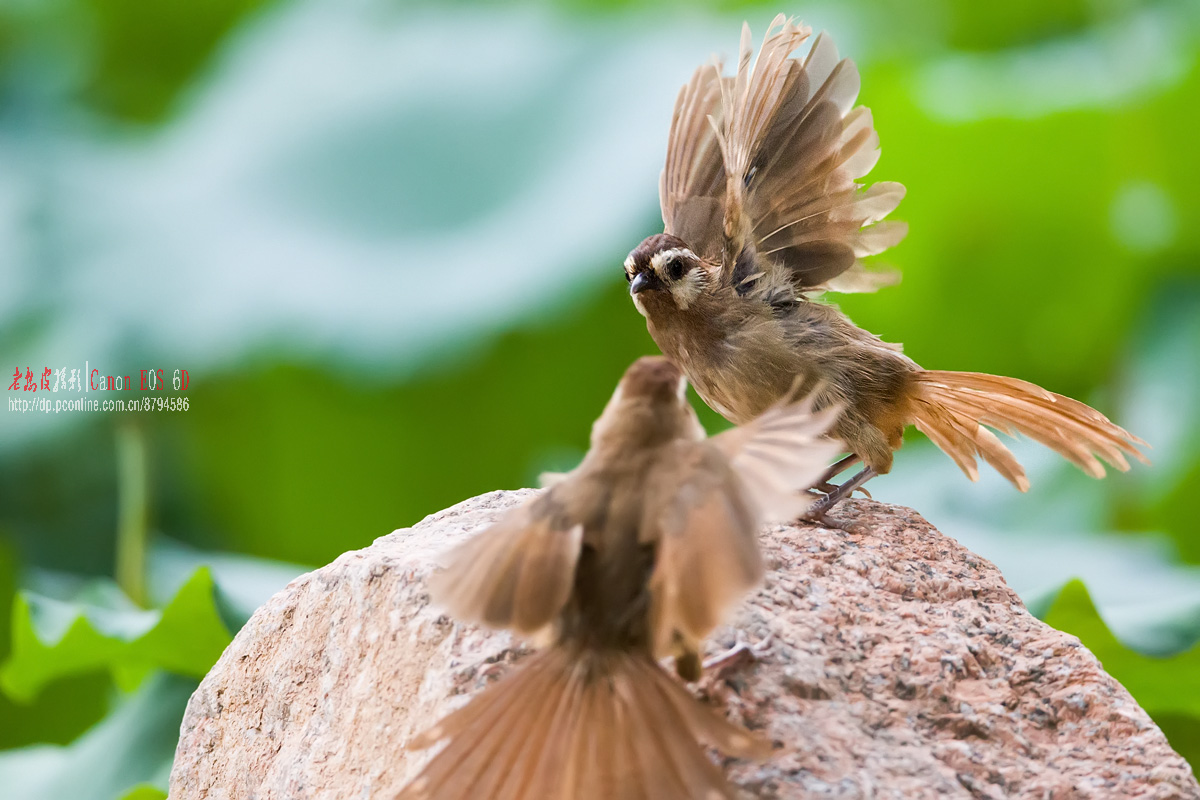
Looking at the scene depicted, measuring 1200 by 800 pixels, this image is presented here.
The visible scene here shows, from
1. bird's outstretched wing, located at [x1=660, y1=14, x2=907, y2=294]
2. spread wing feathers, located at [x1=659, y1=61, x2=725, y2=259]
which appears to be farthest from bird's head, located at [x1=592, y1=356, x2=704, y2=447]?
spread wing feathers, located at [x1=659, y1=61, x2=725, y2=259]

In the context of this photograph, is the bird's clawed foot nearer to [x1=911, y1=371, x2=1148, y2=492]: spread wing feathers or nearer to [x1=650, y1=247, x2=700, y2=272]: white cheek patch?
[x1=911, y1=371, x2=1148, y2=492]: spread wing feathers

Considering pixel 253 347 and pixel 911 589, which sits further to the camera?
pixel 253 347

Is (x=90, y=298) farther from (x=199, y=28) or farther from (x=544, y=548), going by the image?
(x=544, y=548)

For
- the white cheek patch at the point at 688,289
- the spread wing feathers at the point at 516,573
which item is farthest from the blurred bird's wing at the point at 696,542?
the white cheek patch at the point at 688,289

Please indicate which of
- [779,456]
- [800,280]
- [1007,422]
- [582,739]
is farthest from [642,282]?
[582,739]

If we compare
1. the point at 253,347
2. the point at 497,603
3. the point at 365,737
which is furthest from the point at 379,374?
the point at 497,603

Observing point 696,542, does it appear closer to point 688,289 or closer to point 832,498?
point 832,498
